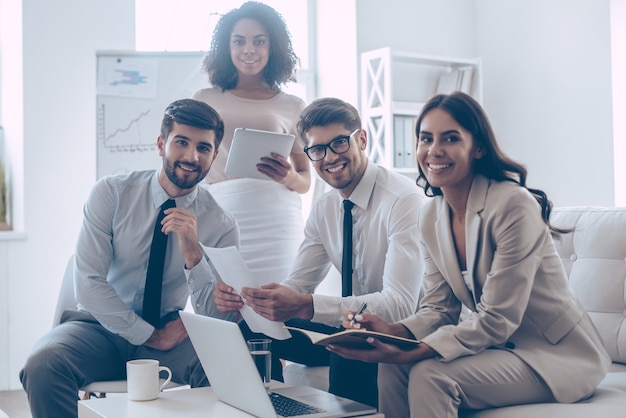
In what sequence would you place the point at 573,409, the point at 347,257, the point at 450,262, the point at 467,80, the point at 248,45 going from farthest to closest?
the point at 467,80
the point at 248,45
the point at 347,257
the point at 450,262
the point at 573,409

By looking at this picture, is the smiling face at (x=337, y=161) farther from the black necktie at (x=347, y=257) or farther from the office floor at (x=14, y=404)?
the office floor at (x=14, y=404)

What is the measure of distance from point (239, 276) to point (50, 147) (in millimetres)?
2393

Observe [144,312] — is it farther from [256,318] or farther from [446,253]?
[446,253]

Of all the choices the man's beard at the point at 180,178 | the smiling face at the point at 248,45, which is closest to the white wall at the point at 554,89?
the smiling face at the point at 248,45

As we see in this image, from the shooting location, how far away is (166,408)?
177cm

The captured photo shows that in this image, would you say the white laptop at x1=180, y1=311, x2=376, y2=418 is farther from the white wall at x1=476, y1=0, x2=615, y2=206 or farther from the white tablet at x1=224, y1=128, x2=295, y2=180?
the white wall at x1=476, y1=0, x2=615, y2=206

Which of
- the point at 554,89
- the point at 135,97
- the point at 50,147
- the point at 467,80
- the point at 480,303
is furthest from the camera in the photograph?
the point at 467,80

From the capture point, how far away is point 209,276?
2.40 metres

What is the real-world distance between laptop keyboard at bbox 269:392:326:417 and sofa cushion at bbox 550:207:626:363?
0.95 metres

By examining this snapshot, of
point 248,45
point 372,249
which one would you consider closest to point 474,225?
point 372,249

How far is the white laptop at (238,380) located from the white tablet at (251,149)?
31.4 inches

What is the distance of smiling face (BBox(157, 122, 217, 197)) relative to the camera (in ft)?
7.93

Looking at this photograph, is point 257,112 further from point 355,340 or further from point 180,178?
point 355,340

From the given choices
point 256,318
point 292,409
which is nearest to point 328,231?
point 256,318
